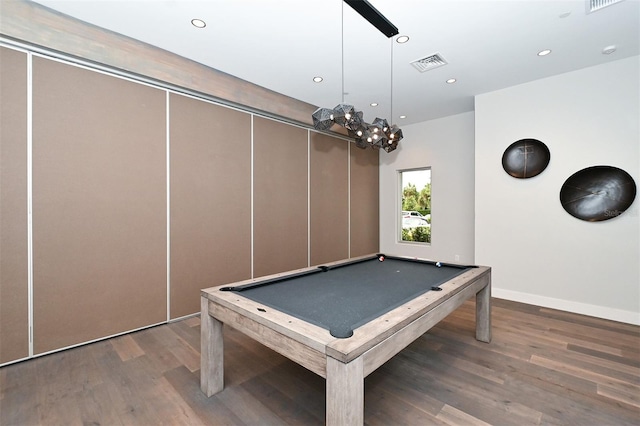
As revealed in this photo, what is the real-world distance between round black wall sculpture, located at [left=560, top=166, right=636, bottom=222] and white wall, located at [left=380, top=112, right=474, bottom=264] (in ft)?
4.90

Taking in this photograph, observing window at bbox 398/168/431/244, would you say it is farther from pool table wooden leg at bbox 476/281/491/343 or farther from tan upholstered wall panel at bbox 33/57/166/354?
tan upholstered wall panel at bbox 33/57/166/354

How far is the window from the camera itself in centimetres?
561

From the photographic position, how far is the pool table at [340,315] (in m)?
1.17

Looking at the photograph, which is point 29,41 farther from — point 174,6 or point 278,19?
point 278,19

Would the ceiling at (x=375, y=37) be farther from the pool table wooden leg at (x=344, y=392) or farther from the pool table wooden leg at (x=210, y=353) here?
the pool table wooden leg at (x=344, y=392)

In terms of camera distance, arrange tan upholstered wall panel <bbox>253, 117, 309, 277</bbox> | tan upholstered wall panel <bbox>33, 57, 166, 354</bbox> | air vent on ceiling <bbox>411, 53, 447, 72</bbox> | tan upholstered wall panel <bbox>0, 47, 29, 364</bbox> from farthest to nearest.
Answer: tan upholstered wall panel <bbox>253, 117, 309, 277</bbox>
air vent on ceiling <bbox>411, 53, 447, 72</bbox>
tan upholstered wall panel <bbox>33, 57, 166, 354</bbox>
tan upholstered wall panel <bbox>0, 47, 29, 364</bbox>

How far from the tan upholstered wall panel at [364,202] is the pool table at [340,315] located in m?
2.94

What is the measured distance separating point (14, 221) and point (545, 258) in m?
5.75

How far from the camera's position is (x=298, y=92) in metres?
4.02

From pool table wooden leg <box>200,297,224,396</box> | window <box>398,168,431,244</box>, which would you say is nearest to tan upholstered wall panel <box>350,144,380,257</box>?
window <box>398,168,431,244</box>

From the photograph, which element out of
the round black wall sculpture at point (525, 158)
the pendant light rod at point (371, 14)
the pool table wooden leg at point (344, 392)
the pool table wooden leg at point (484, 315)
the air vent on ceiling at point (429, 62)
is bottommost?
the pool table wooden leg at point (484, 315)

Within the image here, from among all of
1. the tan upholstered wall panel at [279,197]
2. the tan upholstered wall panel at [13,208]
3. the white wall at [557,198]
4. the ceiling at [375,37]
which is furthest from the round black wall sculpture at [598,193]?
the tan upholstered wall panel at [13,208]

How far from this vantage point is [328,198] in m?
5.07

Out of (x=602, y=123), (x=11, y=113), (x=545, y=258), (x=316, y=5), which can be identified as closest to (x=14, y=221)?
(x=11, y=113)
